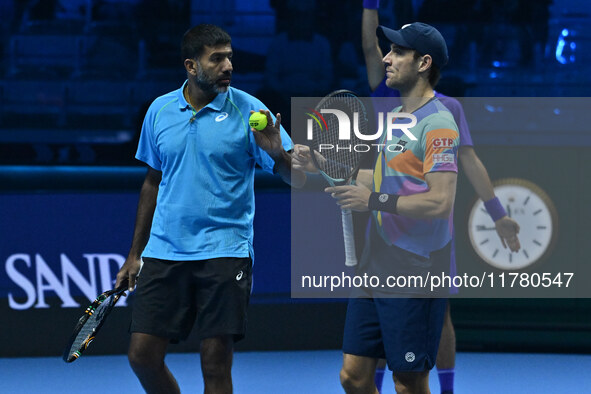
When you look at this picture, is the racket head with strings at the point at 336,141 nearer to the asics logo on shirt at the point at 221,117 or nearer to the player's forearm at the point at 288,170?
the player's forearm at the point at 288,170

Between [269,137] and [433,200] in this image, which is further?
[269,137]

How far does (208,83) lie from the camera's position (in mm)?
3932

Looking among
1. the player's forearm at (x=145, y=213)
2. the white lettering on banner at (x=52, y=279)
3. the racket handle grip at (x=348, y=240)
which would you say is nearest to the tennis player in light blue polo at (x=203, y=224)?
the player's forearm at (x=145, y=213)

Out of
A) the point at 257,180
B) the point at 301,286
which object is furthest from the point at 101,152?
the point at 301,286

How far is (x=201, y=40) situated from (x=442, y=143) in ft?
3.55

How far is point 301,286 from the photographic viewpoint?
662cm

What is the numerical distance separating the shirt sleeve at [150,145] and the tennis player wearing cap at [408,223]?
814 mm

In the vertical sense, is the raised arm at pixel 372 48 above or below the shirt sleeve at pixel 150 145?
above

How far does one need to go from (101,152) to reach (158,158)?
2.49 meters

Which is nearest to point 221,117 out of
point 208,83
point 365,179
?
point 208,83

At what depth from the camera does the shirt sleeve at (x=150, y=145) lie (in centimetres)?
401

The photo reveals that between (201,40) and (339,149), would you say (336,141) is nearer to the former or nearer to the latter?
(339,149)

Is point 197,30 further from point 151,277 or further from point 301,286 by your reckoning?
point 301,286

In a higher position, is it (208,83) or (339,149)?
(208,83)
